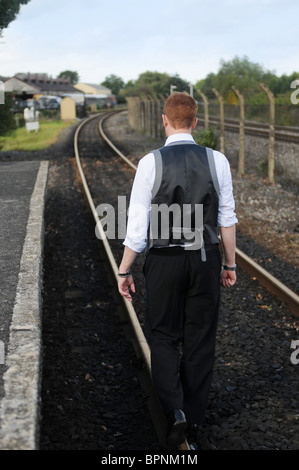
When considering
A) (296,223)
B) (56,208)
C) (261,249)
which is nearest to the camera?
(261,249)

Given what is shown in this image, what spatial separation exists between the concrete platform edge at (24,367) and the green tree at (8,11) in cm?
2029

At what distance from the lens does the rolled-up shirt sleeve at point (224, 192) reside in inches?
128

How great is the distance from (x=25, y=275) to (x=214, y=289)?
271 cm

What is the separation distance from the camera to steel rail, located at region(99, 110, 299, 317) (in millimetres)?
5801

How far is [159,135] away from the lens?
83.1ft

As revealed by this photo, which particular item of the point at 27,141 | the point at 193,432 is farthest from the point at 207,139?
the point at 27,141

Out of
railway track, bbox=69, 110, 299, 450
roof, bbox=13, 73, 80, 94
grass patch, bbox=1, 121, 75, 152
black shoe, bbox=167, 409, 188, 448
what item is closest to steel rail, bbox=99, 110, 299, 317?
railway track, bbox=69, 110, 299, 450

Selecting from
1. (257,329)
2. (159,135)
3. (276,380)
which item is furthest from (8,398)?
(159,135)

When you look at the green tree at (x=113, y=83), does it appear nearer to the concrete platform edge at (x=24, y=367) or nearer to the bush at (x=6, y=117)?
the bush at (x=6, y=117)

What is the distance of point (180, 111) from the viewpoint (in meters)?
3.27

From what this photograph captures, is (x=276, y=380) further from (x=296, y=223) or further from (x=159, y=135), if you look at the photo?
(x=159, y=135)

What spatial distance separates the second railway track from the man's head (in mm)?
2077

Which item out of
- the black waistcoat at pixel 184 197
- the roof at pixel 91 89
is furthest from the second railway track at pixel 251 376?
the roof at pixel 91 89
